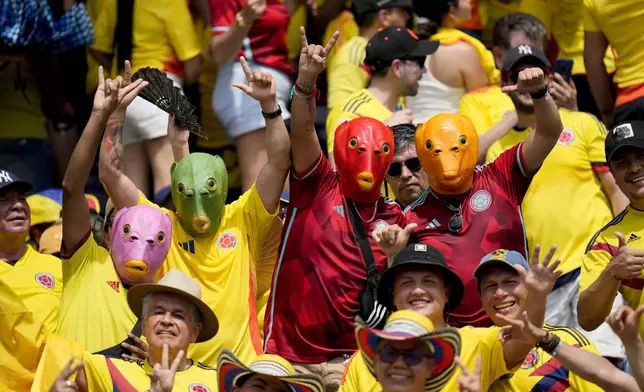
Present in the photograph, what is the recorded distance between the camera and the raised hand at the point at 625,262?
7953 millimetres

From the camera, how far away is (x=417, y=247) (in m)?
7.98

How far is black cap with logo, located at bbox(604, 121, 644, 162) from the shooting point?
861 centimetres

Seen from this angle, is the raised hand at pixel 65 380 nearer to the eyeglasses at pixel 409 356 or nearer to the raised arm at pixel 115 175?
the eyeglasses at pixel 409 356

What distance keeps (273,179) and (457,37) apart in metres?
2.84

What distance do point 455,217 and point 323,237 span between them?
703 mm

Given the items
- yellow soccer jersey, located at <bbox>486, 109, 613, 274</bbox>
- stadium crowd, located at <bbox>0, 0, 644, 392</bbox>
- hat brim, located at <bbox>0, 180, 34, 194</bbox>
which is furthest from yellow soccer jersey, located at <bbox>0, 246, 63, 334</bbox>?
yellow soccer jersey, located at <bbox>486, 109, 613, 274</bbox>

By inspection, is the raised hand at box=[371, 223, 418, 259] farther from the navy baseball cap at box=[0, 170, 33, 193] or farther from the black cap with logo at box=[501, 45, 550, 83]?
the navy baseball cap at box=[0, 170, 33, 193]

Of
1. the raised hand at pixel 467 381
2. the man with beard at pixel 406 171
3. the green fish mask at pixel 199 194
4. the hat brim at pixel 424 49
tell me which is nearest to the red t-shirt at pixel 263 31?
the hat brim at pixel 424 49

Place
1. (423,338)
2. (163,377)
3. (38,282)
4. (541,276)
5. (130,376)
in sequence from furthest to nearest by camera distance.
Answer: (38,282)
(130,376)
(541,276)
(163,377)
(423,338)

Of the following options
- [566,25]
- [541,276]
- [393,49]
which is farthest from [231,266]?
[566,25]

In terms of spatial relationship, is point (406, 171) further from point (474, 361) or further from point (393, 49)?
point (474, 361)

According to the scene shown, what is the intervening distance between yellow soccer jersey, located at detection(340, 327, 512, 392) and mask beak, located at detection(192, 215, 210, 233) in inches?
58.1

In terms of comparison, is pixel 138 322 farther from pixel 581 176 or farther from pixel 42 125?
pixel 42 125

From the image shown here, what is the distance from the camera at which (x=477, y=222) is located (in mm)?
8727
